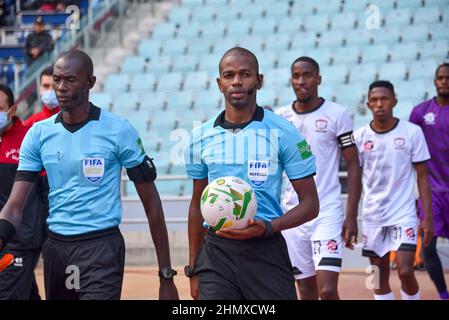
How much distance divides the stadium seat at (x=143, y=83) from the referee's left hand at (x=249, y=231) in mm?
12422

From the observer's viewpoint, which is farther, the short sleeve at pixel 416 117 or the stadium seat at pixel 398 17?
the stadium seat at pixel 398 17

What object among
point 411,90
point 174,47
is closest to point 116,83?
point 174,47

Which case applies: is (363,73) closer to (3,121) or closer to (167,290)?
(3,121)

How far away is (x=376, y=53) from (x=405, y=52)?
499 millimetres

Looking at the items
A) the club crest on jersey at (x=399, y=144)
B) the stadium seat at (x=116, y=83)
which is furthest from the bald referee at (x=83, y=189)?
the stadium seat at (x=116, y=83)

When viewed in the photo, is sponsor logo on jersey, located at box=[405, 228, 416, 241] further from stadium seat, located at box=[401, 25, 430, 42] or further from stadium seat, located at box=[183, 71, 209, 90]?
stadium seat, located at box=[183, 71, 209, 90]

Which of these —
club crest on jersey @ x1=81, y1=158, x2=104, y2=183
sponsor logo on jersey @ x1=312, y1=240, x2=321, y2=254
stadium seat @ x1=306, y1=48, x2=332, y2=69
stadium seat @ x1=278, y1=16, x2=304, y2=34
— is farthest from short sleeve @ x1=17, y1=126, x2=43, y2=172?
stadium seat @ x1=278, y1=16, x2=304, y2=34

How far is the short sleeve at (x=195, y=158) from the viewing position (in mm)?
5969

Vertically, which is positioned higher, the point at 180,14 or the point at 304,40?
the point at 180,14

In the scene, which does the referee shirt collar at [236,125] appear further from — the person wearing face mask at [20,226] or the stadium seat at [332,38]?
the stadium seat at [332,38]

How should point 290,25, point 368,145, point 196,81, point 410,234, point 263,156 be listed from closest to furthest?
1. point 263,156
2. point 410,234
3. point 368,145
4. point 196,81
5. point 290,25

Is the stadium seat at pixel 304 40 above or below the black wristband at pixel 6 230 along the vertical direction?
above

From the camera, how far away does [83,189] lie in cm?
604
